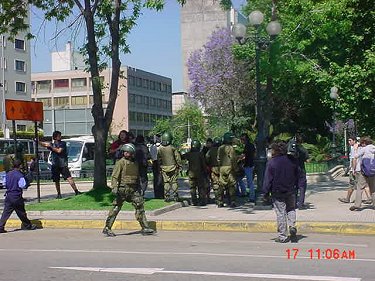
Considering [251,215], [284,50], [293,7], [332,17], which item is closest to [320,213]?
[251,215]

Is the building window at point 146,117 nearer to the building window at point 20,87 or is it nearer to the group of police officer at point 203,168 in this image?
the building window at point 20,87

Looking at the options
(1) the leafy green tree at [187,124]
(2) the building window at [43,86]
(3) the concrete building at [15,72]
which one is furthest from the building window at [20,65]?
(2) the building window at [43,86]

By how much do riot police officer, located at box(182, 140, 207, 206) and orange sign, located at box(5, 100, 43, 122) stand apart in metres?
4.33

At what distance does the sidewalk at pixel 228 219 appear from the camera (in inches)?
477

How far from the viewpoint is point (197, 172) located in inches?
608

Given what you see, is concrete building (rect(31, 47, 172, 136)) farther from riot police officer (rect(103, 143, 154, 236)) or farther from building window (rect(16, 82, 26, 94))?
riot police officer (rect(103, 143, 154, 236))

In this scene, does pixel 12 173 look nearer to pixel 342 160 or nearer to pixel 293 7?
pixel 293 7

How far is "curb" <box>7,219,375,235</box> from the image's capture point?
38.9 ft

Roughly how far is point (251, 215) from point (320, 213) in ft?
5.36

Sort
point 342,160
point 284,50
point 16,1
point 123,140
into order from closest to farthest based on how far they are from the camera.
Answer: point 123,140
point 16,1
point 284,50
point 342,160

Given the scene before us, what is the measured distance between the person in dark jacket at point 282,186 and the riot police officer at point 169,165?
16.3ft

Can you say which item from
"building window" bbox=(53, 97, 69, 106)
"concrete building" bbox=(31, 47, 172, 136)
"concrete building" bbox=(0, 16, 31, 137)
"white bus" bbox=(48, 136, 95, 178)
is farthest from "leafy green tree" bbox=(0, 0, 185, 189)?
"building window" bbox=(53, 97, 69, 106)

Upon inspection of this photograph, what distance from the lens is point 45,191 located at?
920 inches

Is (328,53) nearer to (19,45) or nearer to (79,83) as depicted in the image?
(19,45)
